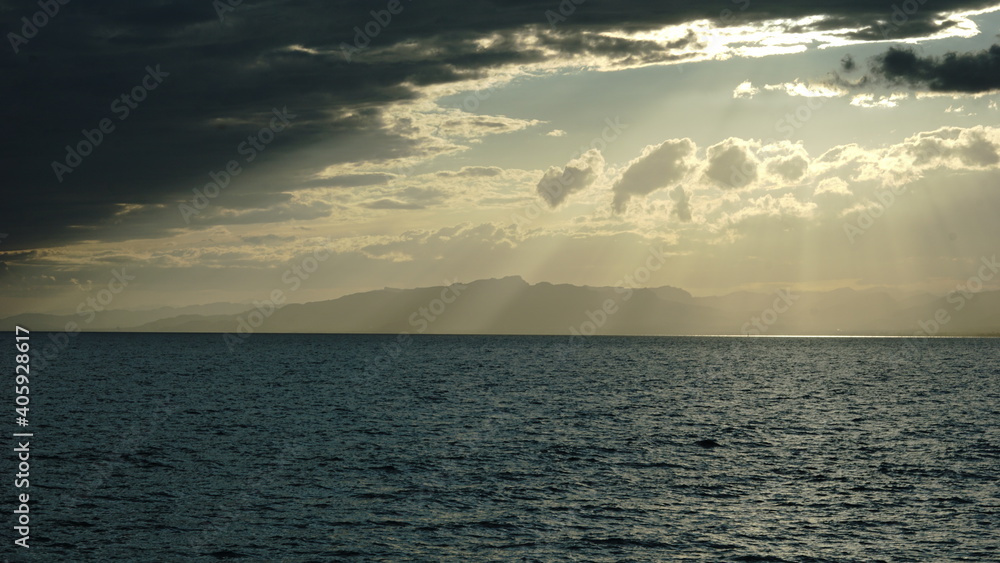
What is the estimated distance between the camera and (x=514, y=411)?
268ft

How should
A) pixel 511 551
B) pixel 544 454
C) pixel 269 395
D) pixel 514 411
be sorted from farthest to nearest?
pixel 269 395 → pixel 514 411 → pixel 544 454 → pixel 511 551

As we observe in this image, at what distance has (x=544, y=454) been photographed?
2173 inches

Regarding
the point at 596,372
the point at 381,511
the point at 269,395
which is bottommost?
the point at 596,372

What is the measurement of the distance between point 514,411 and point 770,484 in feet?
127

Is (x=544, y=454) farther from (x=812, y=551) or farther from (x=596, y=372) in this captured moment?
(x=596, y=372)

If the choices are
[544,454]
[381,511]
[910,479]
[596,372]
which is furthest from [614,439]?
[596,372]

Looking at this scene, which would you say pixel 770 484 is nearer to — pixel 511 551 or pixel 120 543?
pixel 511 551

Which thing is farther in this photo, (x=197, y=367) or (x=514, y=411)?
(x=197, y=367)

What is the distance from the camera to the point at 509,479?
46.6 meters

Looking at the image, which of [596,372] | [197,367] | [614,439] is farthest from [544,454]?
[197,367]

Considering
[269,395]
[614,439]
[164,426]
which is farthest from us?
[269,395]

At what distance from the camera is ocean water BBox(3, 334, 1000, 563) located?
110 feet

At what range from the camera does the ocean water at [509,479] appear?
110 ft

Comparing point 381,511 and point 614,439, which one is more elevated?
point 381,511
